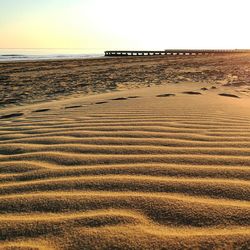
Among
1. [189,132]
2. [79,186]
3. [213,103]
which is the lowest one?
[213,103]

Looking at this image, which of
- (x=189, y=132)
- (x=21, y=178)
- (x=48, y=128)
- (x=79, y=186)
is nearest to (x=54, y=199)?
(x=79, y=186)

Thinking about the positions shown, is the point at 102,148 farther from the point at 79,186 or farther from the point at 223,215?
the point at 223,215

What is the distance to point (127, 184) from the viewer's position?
6.40 ft

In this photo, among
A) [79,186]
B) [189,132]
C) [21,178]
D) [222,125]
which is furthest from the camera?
[222,125]

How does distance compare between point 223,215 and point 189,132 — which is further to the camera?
point 189,132

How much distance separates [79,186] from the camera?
1.96 metres

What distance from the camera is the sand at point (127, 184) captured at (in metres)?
1.45

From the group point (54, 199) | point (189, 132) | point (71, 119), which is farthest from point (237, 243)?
point (71, 119)

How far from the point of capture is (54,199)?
5.91 ft

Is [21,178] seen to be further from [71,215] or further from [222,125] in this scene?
[222,125]

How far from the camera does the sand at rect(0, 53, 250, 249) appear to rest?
1.45 meters

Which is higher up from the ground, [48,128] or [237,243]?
[237,243]

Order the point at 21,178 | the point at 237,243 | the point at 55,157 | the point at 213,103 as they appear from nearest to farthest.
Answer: the point at 237,243
the point at 21,178
the point at 55,157
the point at 213,103

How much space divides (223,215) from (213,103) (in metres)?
→ 3.30
